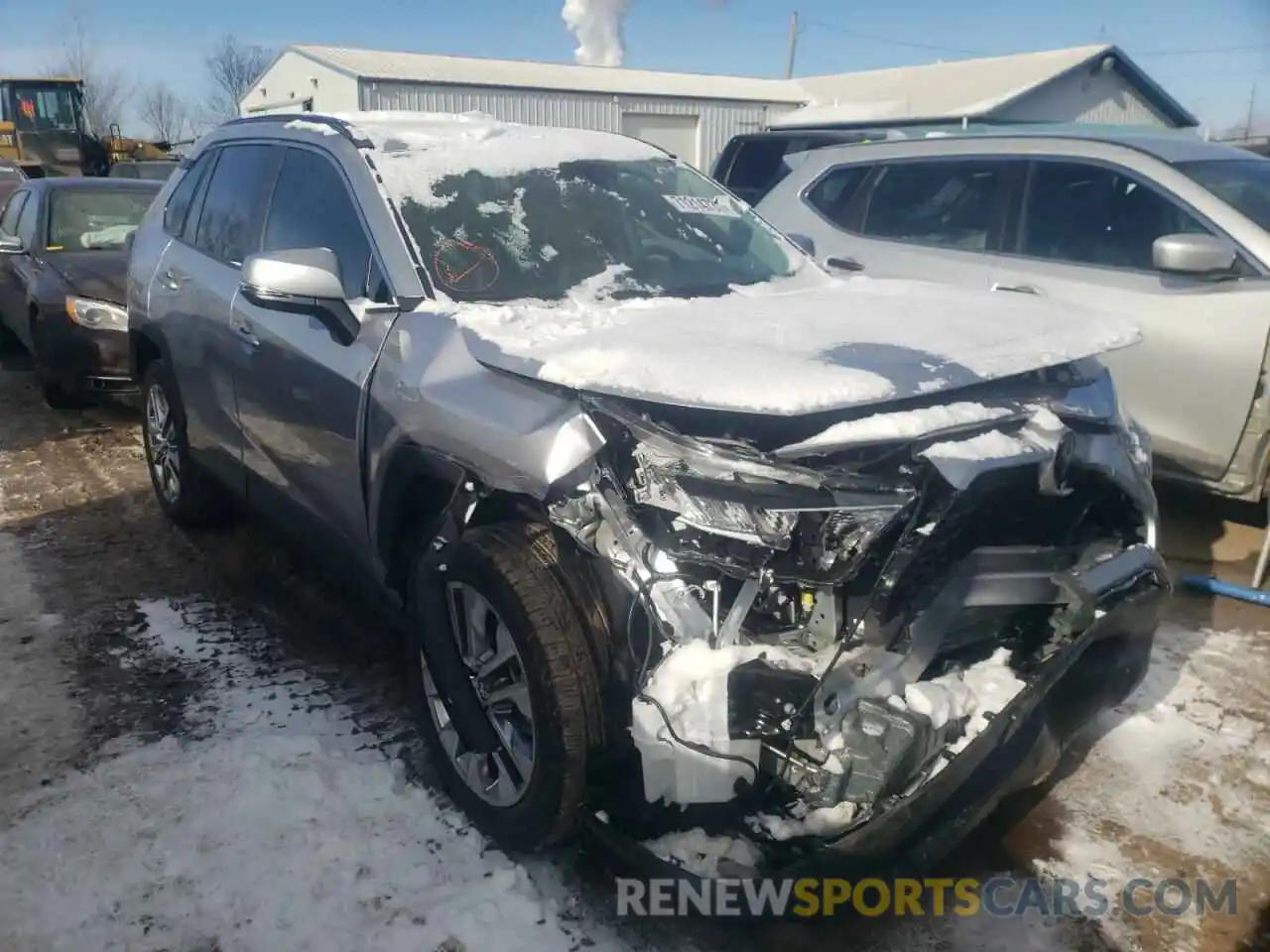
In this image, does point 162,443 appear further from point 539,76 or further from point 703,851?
point 539,76

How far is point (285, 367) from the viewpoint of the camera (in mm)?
3672

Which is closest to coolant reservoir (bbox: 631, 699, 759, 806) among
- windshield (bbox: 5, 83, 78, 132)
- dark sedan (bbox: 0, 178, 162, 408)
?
dark sedan (bbox: 0, 178, 162, 408)

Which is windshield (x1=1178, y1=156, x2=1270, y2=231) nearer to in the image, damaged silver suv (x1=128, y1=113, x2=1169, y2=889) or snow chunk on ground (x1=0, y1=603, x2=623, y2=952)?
damaged silver suv (x1=128, y1=113, x2=1169, y2=889)

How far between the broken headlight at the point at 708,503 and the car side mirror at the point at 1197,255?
10.3 feet

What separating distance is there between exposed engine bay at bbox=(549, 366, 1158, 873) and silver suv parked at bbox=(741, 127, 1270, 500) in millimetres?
2297

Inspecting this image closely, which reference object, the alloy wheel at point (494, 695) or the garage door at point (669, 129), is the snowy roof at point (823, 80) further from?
the alloy wheel at point (494, 695)

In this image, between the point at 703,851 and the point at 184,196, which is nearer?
the point at 703,851

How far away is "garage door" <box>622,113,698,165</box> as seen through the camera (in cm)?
2719

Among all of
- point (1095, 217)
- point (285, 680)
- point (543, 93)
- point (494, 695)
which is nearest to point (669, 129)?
point (543, 93)

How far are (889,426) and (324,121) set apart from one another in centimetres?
260

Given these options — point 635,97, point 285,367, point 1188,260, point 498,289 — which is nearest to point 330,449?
point 285,367

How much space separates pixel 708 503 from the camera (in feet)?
7.80

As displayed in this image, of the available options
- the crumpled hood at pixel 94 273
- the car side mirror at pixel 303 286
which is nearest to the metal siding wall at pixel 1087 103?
the crumpled hood at pixel 94 273

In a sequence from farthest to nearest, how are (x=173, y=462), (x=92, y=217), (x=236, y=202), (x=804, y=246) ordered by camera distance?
(x=92, y=217) < (x=173, y=462) < (x=804, y=246) < (x=236, y=202)
